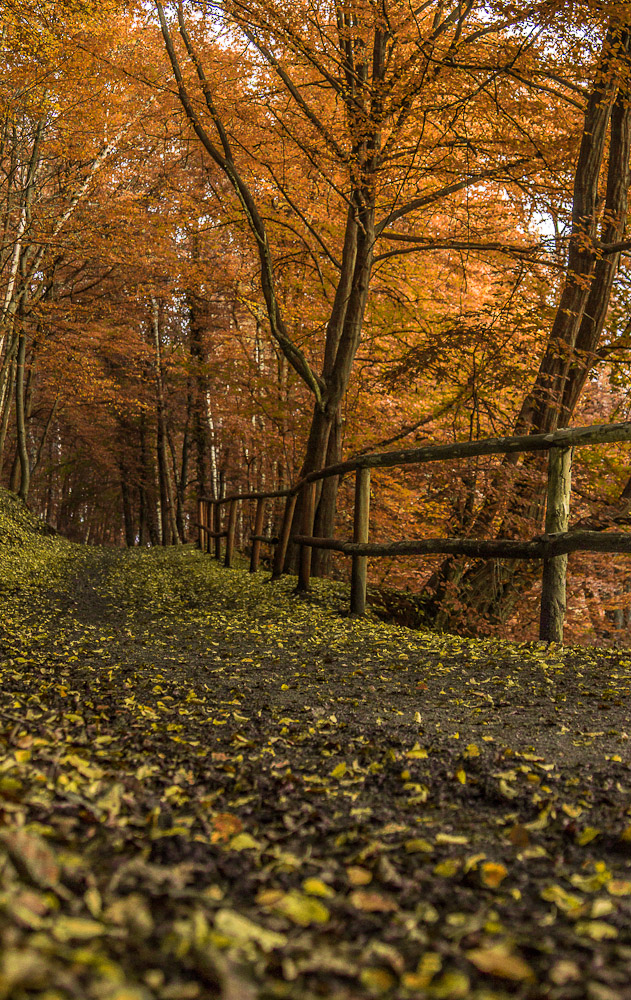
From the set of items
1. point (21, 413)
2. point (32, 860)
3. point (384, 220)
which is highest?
point (384, 220)

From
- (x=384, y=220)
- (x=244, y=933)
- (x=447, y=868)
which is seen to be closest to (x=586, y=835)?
(x=447, y=868)

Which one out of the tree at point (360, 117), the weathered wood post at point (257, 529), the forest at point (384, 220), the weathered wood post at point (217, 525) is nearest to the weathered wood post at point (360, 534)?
the forest at point (384, 220)

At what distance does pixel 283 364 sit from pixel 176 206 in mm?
3796

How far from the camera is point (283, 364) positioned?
14.5m

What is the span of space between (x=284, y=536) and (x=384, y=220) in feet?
12.1

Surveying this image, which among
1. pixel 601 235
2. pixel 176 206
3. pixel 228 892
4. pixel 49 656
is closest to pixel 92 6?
pixel 176 206

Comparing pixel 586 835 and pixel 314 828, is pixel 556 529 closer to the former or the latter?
pixel 586 835

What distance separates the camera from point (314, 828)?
1722mm

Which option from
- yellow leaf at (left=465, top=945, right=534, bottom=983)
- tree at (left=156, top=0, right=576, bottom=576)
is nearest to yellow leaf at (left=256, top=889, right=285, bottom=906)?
yellow leaf at (left=465, top=945, right=534, bottom=983)

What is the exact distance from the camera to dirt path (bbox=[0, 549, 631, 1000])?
1.12m

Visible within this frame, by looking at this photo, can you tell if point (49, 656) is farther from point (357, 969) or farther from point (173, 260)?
point (173, 260)

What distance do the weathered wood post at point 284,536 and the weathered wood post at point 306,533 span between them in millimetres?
378

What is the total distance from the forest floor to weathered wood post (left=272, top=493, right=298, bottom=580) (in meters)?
3.59

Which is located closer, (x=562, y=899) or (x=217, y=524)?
(x=562, y=899)
